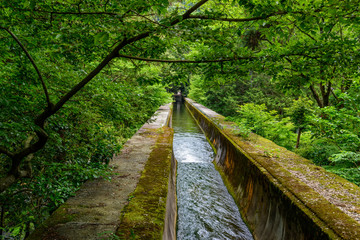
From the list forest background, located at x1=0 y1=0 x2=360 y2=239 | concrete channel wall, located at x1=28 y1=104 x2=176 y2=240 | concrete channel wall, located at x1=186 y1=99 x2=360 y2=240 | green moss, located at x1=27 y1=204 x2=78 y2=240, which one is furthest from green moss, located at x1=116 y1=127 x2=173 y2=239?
concrete channel wall, located at x1=186 y1=99 x2=360 y2=240

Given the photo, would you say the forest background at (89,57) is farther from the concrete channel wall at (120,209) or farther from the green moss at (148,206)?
the green moss at (148,206)

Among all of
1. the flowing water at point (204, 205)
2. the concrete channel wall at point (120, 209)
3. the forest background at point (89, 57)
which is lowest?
the flowing water at point (204, 205)

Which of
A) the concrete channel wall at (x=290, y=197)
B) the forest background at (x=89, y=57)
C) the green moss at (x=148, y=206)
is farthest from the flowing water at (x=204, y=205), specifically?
the forest background at (x=89, y=57)

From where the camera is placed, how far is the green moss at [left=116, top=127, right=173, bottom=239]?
2.64 meters

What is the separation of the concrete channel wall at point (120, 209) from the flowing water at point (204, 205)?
53.3 inches

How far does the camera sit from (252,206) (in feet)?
16.4

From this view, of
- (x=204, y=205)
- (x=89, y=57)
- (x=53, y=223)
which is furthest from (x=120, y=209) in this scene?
(x=204, y=205)

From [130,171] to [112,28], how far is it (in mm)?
3500

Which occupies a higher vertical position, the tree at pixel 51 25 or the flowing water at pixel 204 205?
the tree at pixel 51 25

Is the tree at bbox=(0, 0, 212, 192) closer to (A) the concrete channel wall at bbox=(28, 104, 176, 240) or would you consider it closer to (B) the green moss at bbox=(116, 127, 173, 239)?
(A) the concrete channel wall at bbox=(28, 104, 176, 240)

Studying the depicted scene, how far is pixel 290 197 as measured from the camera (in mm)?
3525

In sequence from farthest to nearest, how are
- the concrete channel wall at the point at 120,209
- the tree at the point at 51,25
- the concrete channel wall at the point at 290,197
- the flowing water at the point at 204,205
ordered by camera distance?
the flowing water at the point at 204,205
the concrete channel wall at the point at 290,197
the concrete channel wall at the point at 120,209
the tree at the point at 51,25

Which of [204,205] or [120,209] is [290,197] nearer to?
[204,205]

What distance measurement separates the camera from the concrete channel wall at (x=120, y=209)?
2562mm
